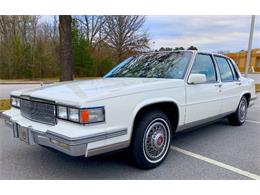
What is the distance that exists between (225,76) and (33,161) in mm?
3908

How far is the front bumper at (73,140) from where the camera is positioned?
7.54ft

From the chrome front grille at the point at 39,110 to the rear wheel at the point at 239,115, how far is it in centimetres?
419

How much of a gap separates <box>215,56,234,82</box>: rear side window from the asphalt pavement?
131 centimetres

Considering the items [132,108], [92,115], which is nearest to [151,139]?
[132,108]

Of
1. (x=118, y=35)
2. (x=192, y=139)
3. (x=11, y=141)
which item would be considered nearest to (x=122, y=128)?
(x=192, y=139)

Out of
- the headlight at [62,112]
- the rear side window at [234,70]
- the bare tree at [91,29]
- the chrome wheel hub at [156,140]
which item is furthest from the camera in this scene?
the bare tree at [91,29]

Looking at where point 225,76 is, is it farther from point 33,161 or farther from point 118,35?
point 118,35

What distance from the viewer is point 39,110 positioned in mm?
2857

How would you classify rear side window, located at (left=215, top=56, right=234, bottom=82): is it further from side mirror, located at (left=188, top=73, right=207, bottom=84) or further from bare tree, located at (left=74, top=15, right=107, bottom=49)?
bare tree, located at (left=74, top=15, right=107, bottom=49)

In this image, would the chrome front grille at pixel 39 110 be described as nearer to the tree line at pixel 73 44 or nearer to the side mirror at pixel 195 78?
the side mirror at pixel 195 78

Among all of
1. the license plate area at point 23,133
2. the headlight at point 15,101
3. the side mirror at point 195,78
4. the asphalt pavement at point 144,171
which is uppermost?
the side mirror at point 195,78

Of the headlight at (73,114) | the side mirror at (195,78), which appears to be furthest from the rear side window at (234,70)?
the headlight at (73,114)

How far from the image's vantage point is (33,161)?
3.33 metres

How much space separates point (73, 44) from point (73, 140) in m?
25.4
